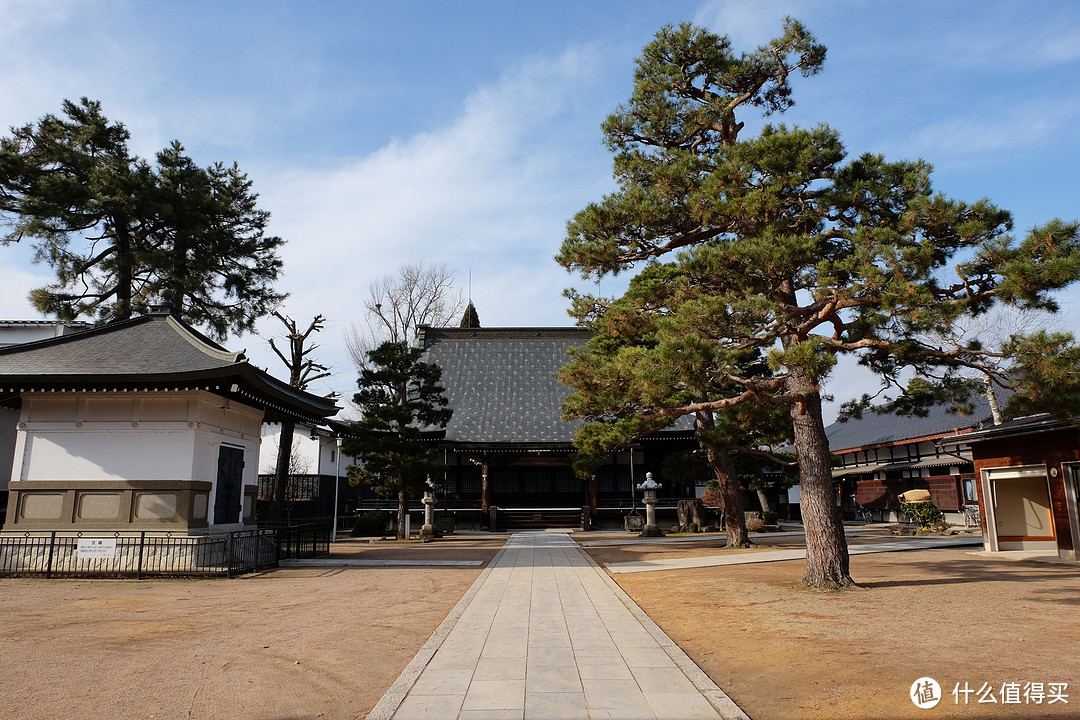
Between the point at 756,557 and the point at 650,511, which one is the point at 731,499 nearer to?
the point at 756,557

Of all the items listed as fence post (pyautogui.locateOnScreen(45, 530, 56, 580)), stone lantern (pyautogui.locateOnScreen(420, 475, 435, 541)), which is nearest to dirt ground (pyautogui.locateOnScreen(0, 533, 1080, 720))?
fence post (pyautogui.locateOnScreen(45, 530, 56, 580))

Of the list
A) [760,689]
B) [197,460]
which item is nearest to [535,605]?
[760,689]

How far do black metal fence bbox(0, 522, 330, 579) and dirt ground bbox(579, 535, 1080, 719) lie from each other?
804 cm

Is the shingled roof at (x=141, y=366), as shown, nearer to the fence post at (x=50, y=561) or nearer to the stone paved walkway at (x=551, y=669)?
the fence post at (x=50, y=561)

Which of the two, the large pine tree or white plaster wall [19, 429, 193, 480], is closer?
the large pine tree

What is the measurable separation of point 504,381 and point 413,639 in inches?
989

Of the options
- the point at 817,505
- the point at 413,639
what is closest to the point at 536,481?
the point at 817,505

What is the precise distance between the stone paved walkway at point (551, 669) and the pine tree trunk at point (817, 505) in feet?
10.2

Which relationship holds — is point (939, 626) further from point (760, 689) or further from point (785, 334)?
point (785, 334)

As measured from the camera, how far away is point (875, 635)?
6742 millimetres

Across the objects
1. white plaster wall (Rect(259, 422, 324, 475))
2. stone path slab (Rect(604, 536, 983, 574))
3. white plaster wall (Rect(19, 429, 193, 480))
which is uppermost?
white plaster wall (Rect(259, 422, 324, 475))

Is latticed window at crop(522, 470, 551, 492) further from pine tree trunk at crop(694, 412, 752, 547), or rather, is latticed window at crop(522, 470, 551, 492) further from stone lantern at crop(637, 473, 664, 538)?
pine tree trunk at crop(694, 412, 752, 547)

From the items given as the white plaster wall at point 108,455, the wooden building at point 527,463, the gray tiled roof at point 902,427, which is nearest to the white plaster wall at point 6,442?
the white plaster wall at point 108,455

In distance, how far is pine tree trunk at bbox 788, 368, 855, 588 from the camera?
9.67 m
